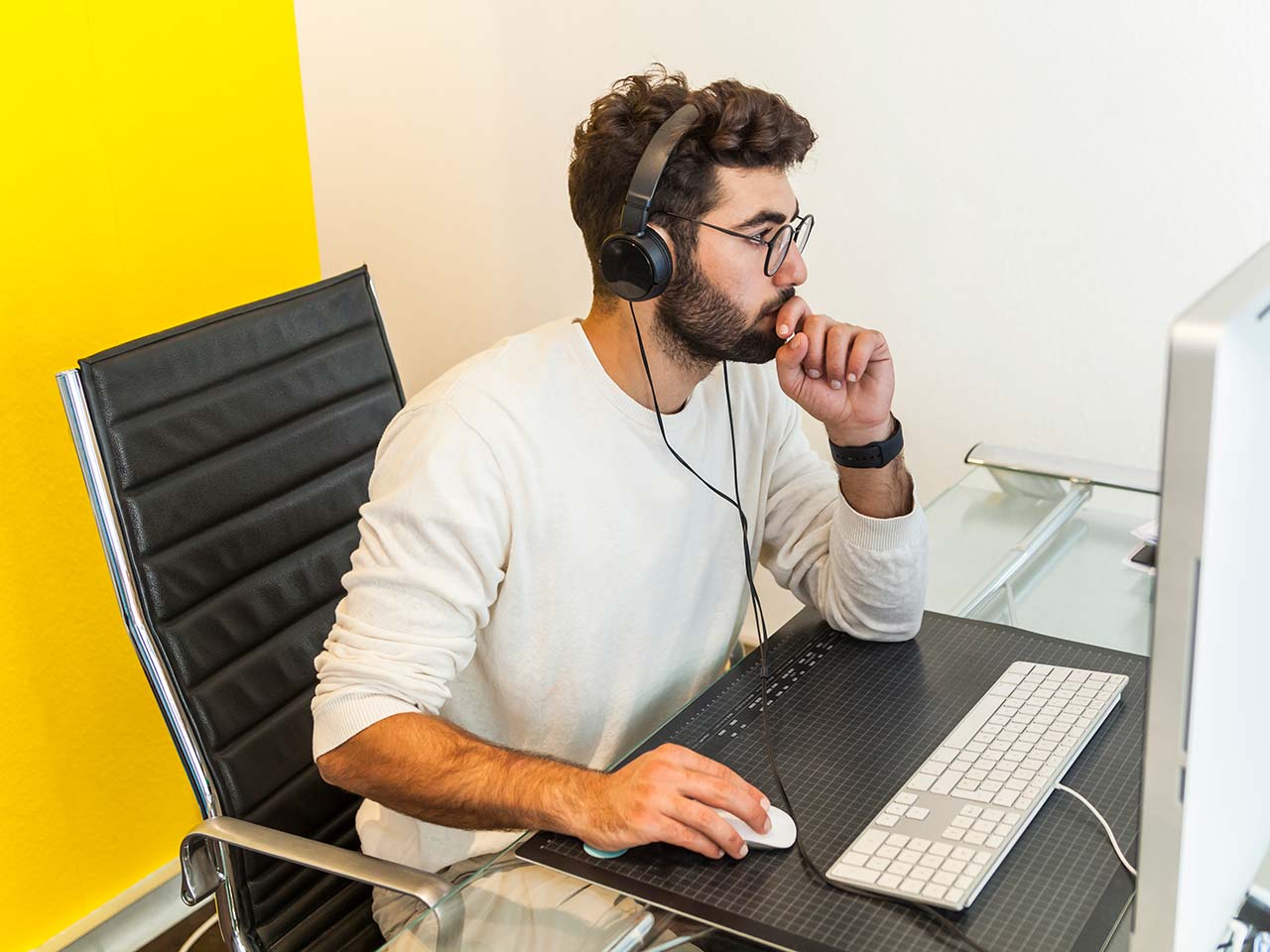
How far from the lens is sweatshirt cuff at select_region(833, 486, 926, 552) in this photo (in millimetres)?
1253

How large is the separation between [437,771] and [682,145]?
591 mm

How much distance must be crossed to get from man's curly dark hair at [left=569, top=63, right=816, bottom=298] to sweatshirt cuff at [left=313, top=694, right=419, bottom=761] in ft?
1.47

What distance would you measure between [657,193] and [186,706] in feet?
2.09

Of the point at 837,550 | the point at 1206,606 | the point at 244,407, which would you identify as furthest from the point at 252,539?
the point at 1206,606

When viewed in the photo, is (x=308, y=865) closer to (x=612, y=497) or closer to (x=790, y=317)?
(x=612, y=497)

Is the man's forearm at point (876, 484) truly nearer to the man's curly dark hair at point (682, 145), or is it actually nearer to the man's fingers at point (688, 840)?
the man's curly dark hair at point (682, 145)

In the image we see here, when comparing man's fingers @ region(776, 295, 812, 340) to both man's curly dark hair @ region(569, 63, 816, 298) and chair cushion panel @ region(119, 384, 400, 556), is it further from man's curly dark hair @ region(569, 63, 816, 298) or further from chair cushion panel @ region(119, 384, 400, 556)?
chair cushion panel @ region(119, 384, 400, 556)

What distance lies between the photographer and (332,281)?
143 centimetres

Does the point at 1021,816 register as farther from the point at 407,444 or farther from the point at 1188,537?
the point at 407,444

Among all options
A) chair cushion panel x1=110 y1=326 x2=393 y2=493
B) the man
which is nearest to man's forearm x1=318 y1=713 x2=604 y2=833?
the man

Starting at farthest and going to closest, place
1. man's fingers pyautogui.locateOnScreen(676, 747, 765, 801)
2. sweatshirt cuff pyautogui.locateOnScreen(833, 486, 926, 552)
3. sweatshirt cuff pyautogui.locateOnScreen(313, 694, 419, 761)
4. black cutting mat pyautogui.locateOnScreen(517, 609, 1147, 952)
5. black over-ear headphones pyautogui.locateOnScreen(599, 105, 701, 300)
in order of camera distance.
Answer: sweatshirt cuff pyautogui.locateOnScreen(833, 486, 926, 552), black over-ear headphones pyautogui.locateOnScreen(599, 105, 701, 300), sweatshirt cuff pyautogui.locateOnScreen(313, 694, 419, 761), man's fingers pyautogui.locateOnScreen(676, 747, 765, 801), black cutting mat pyautogui.locateOnScreen(517, 609, 1147, 952)

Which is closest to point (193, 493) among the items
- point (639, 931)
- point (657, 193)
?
point (657, 193)

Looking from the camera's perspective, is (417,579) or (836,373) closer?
(417,579)

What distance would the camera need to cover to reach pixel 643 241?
Result: 1.15 meters
